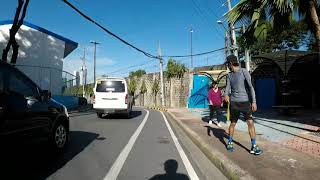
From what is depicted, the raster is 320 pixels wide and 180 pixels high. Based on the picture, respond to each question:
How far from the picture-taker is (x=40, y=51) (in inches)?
1396

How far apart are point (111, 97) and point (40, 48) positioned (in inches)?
719

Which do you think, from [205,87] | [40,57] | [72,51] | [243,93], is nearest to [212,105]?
[243,93]

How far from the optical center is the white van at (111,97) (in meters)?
19.6

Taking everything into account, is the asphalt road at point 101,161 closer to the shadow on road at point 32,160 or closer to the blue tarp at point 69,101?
the shadow on road at point 32,160

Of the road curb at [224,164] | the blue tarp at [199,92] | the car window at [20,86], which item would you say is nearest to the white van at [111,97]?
the road curb at [224,164]

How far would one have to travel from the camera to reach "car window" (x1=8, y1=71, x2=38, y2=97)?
688cm

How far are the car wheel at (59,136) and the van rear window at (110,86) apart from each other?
10.6 meters

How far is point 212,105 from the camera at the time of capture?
51.3 ft

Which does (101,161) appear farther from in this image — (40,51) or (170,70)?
(170,70)

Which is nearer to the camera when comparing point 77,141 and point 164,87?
point 77,141

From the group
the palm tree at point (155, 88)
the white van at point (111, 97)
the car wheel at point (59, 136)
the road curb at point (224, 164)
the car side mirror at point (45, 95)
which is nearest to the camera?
the road curb at point (224, 164)

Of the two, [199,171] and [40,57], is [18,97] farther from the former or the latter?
[40,57]

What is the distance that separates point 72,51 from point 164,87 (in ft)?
34.6

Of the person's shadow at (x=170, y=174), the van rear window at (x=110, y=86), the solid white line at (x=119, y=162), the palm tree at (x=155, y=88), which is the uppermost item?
the palm tree at (x=155, y=88)
